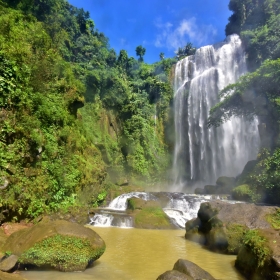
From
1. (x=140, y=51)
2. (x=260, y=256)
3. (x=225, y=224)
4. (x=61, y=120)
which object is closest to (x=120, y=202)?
(x=61, y=120)

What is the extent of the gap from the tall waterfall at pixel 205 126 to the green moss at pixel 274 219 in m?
18.9

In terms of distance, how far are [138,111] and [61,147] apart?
17.7 meters

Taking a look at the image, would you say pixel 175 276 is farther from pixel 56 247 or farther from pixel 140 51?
pixel 140 51

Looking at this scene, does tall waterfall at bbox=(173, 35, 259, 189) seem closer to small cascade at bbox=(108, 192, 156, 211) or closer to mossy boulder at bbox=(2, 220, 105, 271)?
small cascade at bbox=(108, 192, 156, 211)

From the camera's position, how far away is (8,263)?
5316mm

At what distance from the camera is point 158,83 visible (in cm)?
3331

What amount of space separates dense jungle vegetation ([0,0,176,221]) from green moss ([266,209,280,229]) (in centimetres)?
769

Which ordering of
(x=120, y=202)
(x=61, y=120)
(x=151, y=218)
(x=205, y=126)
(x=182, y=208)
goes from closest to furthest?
(x=61, y=120) < (x=151, y=218) < (x=182, y=208) < (x=120, y=202) < (x=205, y=126)

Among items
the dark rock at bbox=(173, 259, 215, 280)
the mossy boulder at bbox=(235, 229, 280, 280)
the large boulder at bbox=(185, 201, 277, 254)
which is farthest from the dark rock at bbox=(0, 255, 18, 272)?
the large boulder at bbox=(185, 201, 277, 254)

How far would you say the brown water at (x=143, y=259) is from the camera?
5.84 m

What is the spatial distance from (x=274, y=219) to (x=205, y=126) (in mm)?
21297

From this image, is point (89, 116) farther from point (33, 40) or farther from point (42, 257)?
point (42, 257)

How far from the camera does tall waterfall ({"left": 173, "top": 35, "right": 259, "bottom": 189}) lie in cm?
2808

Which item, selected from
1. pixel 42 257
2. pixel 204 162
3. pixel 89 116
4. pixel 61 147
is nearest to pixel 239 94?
pixel 204 162
